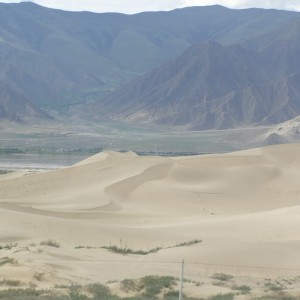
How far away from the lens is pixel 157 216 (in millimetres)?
34438

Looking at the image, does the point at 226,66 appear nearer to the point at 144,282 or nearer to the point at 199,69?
the point at 199,69

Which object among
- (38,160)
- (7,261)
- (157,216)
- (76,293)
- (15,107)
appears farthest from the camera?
(15,107)

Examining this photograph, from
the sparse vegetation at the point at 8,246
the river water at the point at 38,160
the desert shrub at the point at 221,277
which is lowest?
the sparse vegetation at the point at 8,246

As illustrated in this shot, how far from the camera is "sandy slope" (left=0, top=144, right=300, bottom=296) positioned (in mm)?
19484

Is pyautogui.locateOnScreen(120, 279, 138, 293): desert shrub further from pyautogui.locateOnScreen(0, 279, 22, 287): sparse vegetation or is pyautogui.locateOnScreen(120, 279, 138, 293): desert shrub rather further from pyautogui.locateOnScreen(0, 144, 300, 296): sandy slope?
pyautogui.locateOnScreen(0, 279, 22, 287): sparse vegetation

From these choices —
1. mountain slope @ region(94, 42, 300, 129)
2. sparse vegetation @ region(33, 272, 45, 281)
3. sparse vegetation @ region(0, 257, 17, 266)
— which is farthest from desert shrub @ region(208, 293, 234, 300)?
mountain slope @ region(94, 42, 300, 129)

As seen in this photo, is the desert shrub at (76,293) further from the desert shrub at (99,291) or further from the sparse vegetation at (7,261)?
the sparse vegetation at (7,261)

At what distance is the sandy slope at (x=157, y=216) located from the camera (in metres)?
19.5

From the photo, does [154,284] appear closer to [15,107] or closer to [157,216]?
[157,216]

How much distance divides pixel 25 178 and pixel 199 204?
13.4 m

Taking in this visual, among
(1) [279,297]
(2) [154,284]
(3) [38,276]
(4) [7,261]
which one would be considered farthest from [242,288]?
(4) [7,261]

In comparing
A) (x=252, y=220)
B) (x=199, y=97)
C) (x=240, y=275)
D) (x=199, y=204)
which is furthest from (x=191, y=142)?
(x=240, y=275)

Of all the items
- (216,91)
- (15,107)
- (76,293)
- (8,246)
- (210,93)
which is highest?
(216,91)

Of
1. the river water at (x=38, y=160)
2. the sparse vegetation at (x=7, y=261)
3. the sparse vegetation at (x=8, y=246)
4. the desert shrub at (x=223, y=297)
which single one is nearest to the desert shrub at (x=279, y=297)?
the desert shrub at (x=223, y=297)
